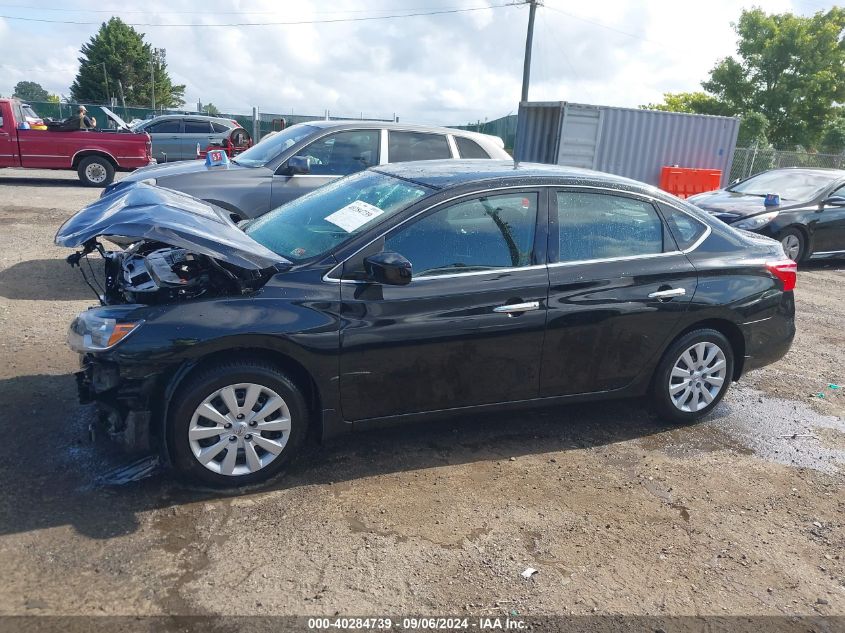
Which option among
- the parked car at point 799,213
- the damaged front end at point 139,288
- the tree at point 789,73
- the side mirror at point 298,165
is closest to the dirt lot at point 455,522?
the damaged front end at point 139,288

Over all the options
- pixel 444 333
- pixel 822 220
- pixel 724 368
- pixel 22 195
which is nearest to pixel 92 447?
pixel 444 333

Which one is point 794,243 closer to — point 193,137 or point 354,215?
point 354,215

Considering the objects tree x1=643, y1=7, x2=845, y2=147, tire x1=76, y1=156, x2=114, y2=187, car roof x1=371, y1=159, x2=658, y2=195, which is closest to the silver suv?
tire x1=76, y1=156, x2=114, y2=187

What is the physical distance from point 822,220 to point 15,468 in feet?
37.8

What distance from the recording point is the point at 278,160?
7543mm

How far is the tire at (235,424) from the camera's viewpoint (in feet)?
11.5

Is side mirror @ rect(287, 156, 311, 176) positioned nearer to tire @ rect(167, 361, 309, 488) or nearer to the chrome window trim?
the chrome window trim

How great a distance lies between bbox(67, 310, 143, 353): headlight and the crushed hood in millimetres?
391

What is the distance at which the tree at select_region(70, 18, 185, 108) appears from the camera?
63125mm

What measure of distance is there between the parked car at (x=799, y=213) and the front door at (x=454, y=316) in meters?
7.83

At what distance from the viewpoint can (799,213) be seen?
11.0 m

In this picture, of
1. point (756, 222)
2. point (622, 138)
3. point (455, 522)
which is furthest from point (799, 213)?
point (455, 522)

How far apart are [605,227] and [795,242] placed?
8.18 m

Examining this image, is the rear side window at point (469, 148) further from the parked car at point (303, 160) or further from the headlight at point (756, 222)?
the headlight at point (756, 222)
